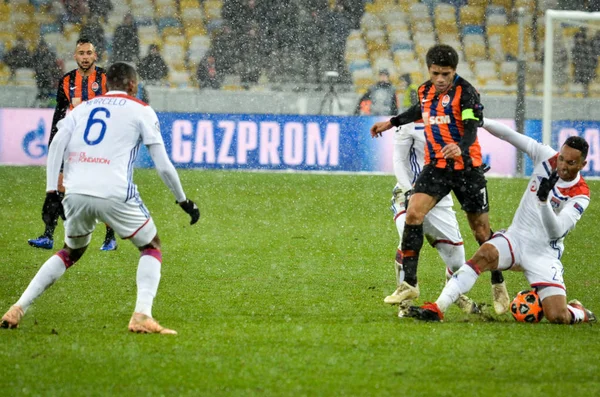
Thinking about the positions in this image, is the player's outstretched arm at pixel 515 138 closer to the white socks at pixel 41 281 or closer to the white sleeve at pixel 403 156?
the white sleeve at pixel 403 156

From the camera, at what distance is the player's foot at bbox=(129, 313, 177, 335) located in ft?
20.5

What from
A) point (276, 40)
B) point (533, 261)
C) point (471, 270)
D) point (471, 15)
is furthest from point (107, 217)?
point (471, 15)

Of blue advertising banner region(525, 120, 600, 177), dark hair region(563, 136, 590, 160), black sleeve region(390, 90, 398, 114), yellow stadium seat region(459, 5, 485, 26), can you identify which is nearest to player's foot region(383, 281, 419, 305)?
dark hair region(563, 136, 590, 160)

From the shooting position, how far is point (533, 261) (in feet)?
23.3

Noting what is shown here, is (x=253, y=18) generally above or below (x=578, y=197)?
above

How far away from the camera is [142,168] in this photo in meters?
18.5

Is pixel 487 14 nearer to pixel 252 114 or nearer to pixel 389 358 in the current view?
pixel 252 114

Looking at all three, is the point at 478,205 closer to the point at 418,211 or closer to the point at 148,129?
the point at 418,211

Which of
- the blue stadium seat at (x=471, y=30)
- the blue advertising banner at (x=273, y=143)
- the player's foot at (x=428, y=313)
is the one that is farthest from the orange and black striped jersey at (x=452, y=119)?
the blue stadium seat at (x=471, y=30)

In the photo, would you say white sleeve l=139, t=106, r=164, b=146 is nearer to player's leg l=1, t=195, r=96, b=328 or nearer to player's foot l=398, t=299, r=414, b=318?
player's leg l=1, t=195, r=96, b=328

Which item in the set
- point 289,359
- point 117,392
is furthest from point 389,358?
point 117,392

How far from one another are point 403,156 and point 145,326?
3.01 meters

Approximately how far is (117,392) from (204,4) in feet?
65.3

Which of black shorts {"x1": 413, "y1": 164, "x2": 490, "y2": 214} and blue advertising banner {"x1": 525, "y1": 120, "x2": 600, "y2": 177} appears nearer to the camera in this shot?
black shorts {"x1": 413, "y1": 164, "x2": 490, "y2": 214}
